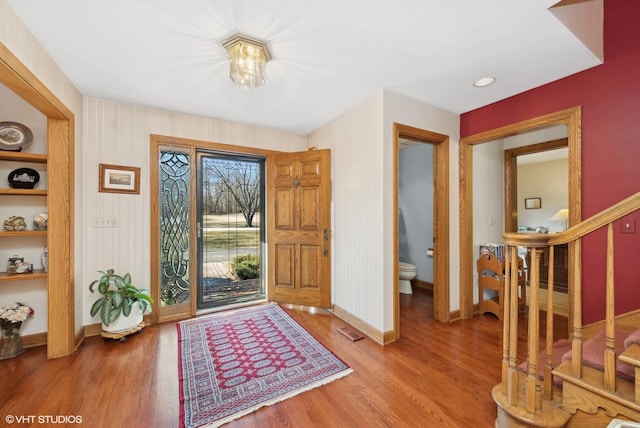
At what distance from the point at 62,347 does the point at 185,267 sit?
122 cm

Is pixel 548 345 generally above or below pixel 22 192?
below

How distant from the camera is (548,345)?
1406 mm

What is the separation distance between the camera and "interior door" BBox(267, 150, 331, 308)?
3.24m

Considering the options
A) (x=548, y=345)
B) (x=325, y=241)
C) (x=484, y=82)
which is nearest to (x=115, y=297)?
(x=325, y=241)

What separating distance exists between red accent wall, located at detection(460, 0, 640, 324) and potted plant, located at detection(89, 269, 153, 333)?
403 cm

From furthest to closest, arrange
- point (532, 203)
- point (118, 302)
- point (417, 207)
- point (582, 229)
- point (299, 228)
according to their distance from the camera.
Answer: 1. point (532, 203)
2. point (417, 207)
3. point (299, 228)
4. point (118, 302)
5. point (582, 229)

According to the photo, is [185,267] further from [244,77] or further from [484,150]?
[484,150]

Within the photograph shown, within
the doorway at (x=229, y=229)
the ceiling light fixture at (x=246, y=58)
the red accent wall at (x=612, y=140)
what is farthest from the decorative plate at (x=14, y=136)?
the red accent wall at (x=612, y=140)

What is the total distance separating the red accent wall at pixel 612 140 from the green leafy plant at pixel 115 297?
4032mm

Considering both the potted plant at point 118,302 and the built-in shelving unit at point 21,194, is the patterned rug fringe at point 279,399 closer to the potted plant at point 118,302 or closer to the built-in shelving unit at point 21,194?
the potted plant at point 118,302

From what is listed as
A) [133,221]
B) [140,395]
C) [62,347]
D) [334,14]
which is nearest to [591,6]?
[334,14]

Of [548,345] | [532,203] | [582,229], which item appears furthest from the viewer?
[532,203]

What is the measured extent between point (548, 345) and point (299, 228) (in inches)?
101

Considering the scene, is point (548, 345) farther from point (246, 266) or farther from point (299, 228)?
point (246, 266)
